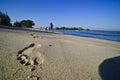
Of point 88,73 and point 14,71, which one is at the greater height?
point 14,71

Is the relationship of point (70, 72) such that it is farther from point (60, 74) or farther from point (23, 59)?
point (23, 59)

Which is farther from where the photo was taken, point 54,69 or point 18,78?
point 54,69

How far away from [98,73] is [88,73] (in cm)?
29

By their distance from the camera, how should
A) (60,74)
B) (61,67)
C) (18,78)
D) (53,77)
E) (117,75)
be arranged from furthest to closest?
1. (61,67)
2. (117,75)
3. (60,74)
4. (53,77)
5. (18,78)

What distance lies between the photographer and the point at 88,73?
2834 mm

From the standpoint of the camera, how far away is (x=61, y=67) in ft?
9.91

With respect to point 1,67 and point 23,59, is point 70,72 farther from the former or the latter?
point 1,67

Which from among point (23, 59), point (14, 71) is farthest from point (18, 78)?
point (23, 59)

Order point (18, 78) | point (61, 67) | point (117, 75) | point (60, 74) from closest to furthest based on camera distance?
point (18, 78), point (60, 74), point (117, 75), point (61, 67)

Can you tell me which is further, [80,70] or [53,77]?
[80,70]

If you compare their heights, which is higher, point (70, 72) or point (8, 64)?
point (8, 64)

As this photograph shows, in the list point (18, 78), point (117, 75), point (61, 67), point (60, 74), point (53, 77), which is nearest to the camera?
point (18, 78)

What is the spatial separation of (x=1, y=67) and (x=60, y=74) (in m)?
1.49

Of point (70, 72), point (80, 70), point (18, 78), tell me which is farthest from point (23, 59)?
point (80, 70)
